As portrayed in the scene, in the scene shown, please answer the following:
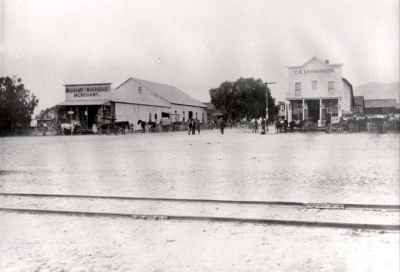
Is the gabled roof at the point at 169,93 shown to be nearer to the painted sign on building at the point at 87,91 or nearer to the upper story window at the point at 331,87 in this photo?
the painted sign on building at the point at 87,91

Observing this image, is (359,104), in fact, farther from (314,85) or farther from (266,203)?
(266,203)

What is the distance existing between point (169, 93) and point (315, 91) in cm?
2509

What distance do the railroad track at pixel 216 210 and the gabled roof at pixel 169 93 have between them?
4288 centimetres

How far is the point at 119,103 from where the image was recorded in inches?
1463

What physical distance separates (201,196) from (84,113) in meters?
30.7

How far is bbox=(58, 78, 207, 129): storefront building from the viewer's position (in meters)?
35.4

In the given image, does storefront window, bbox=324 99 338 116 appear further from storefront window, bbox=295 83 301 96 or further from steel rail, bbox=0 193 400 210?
steel rail, bbox=0 193 400 210

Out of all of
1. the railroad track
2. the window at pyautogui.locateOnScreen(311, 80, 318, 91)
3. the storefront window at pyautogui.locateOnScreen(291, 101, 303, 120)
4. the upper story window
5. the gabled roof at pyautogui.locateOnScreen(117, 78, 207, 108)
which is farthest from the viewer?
the gabled roof at pyautogui.locateOnScreen(117, 78, 207, 108)

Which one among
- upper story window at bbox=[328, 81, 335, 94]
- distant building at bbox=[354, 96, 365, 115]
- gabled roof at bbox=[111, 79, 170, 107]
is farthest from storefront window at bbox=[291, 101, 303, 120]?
distant building at bbox=[354, 96, 365, 115]

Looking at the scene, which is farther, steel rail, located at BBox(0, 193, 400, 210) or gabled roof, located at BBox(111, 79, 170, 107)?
gabled roof, located at BBox(111, 79, 170, 107)

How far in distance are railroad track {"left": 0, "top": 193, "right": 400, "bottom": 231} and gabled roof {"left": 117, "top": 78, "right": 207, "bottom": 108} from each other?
42.9 meters

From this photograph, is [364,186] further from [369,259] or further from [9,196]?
[9,196]

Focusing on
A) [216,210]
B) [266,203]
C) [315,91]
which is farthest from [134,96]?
[216,210]

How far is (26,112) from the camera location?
1111 inches
